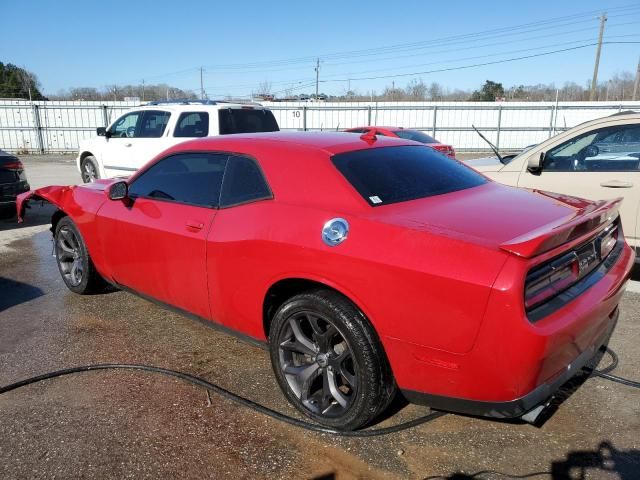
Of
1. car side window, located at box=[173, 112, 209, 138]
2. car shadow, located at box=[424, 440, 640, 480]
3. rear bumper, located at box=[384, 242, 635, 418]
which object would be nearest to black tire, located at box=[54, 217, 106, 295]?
rear bumper, located at box=[384, 242, 635, 418]

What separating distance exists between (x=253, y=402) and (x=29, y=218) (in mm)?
7613

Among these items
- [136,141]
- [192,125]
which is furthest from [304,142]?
→ [136,141]

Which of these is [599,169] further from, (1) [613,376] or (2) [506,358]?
(2) [506,358]

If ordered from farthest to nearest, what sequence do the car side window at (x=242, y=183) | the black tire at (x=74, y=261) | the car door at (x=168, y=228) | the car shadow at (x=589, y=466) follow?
the black tire at (x=74, y=261), the car door at (x=168, y=228), the car side window at (x=242, y=183), the car shadow at (x=589, y=466)

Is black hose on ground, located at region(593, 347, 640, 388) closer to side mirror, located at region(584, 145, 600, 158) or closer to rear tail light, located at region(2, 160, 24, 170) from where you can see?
side mirror, located at region(584, 145, 600, 158)

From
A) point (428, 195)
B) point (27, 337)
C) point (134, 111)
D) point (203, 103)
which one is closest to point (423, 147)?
point (428, 195)

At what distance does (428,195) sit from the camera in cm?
314

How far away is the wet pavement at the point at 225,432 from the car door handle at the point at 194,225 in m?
0.98

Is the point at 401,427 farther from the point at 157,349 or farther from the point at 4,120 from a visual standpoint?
the point at 4,120

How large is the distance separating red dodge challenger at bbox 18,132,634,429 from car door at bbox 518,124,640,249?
200cm

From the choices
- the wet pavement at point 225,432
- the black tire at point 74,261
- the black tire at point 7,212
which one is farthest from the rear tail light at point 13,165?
the wet pavement at point 225,432

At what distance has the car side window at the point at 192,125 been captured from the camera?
942 centimetres

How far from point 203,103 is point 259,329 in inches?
292

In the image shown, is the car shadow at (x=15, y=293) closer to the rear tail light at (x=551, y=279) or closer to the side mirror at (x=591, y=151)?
the rear tail light at (x=551, y=279)
